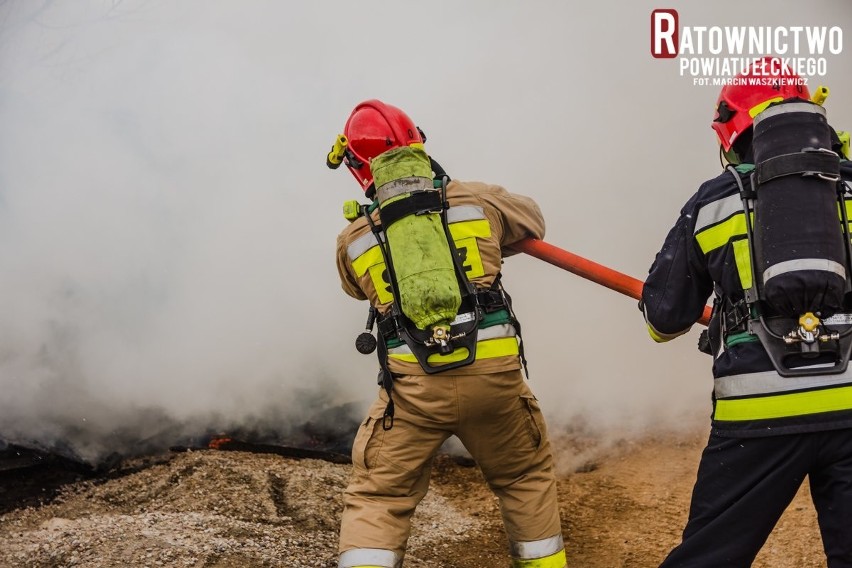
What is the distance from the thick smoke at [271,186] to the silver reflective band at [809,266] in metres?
3.07

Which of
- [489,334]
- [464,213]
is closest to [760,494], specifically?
[489,334]

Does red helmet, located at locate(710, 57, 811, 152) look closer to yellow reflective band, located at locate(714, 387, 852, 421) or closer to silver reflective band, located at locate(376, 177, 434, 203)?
yellow reflective band, located at locate(714, 387, 852, 421)

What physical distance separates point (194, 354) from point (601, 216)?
2874 mm

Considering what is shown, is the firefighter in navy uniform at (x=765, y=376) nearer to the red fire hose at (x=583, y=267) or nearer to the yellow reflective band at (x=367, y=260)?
the red fire hose at (x=583, y=267)

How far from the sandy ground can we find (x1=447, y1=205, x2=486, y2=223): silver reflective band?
1.66 m

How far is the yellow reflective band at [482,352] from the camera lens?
2.71 meters

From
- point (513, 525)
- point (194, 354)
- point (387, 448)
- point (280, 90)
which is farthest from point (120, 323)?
point (513, 525)

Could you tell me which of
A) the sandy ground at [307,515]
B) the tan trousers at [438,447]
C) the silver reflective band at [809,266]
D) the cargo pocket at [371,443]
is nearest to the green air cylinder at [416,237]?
the tan trousers at [438,447]

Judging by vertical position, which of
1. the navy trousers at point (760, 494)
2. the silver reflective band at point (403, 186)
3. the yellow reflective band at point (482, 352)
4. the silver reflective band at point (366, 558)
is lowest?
the silver reflective band at point (366, 558)

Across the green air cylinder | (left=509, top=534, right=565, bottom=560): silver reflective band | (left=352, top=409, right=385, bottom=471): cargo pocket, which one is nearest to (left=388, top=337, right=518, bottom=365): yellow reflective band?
the green air cylinder

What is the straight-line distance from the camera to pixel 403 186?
2791 mm

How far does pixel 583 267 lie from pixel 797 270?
3.96 ft

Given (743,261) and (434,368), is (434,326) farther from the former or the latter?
(743,261)

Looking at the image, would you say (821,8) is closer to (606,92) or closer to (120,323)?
(606,92)
